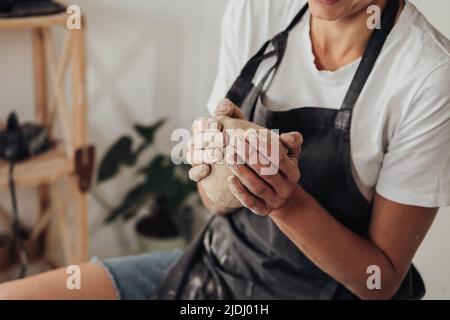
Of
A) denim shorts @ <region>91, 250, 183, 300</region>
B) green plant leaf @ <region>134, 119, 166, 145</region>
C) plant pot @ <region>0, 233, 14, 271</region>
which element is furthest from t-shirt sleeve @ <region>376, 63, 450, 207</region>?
plant pot @ <region>0, 233, 14, 271</region>

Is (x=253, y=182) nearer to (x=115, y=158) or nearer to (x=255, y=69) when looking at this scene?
(x=255, y=69)

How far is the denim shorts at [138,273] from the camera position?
37.4 inches

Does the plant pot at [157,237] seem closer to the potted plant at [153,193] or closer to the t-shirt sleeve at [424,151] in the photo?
the potted plant at [153,193]

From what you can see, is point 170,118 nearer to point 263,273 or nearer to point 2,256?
point 2,256

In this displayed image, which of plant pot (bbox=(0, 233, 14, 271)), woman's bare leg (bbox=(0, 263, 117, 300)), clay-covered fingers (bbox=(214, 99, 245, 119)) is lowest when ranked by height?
plant pot (bbox=(0, 233, 14, 271))

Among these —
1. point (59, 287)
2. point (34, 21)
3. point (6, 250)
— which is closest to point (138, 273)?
point (59, 287)

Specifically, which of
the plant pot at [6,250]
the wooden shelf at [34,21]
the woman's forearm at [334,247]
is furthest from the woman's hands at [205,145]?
the plant pot at [6,250]

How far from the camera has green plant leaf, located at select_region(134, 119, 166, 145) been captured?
5.49 feet

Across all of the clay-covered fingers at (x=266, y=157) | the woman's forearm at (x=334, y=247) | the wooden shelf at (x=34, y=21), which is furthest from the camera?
the wooden shelf at (x=34, y=21)

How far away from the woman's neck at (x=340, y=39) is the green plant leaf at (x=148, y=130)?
87 cm

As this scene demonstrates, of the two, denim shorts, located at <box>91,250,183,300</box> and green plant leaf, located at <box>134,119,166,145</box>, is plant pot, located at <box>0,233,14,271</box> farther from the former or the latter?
denim shorts, located at <box>91,250,183,300</box>

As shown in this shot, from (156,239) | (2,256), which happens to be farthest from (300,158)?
(2,256)

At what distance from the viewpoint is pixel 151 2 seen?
1.62m

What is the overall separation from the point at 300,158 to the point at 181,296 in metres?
0.29
